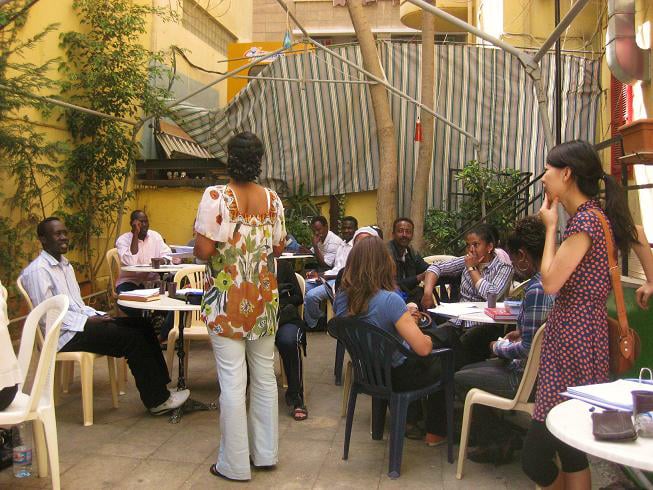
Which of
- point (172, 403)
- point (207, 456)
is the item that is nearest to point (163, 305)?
point (172, 403)

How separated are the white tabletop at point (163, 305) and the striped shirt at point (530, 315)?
205cm

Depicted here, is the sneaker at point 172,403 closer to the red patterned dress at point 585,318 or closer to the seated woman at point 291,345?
the seated woman at point 291,345

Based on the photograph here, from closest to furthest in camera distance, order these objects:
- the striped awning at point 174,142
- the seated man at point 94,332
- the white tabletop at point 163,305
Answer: the white tabletop at point 163,305 < the seated man at point 94,332 < the striped awning at point 174,142

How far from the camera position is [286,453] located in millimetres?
4293

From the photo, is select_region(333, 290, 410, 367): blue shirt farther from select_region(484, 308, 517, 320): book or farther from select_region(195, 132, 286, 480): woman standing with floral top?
select_region(484, 308, 517, 320): book

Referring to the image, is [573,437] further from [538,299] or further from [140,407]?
[140,407]

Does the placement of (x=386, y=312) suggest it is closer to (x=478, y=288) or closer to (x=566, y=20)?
(x=478, y=288)

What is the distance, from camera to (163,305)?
4777 mm

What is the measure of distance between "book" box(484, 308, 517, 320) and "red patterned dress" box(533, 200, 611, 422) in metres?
1.58

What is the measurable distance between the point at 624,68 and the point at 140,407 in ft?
16.9

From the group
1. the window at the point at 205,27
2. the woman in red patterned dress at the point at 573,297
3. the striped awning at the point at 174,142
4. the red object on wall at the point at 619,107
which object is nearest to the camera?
the woman in red patterned dress at the point at 573,297

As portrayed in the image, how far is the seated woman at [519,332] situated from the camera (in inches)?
141

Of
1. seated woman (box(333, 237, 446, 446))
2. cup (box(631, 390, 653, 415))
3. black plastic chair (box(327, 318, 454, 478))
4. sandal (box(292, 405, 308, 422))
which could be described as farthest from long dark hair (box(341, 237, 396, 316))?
cup (box(631, 390, 653, 415))

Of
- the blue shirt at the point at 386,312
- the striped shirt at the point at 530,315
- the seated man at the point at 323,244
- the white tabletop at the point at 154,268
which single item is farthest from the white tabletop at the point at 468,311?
the seated man at the point at 323,244
